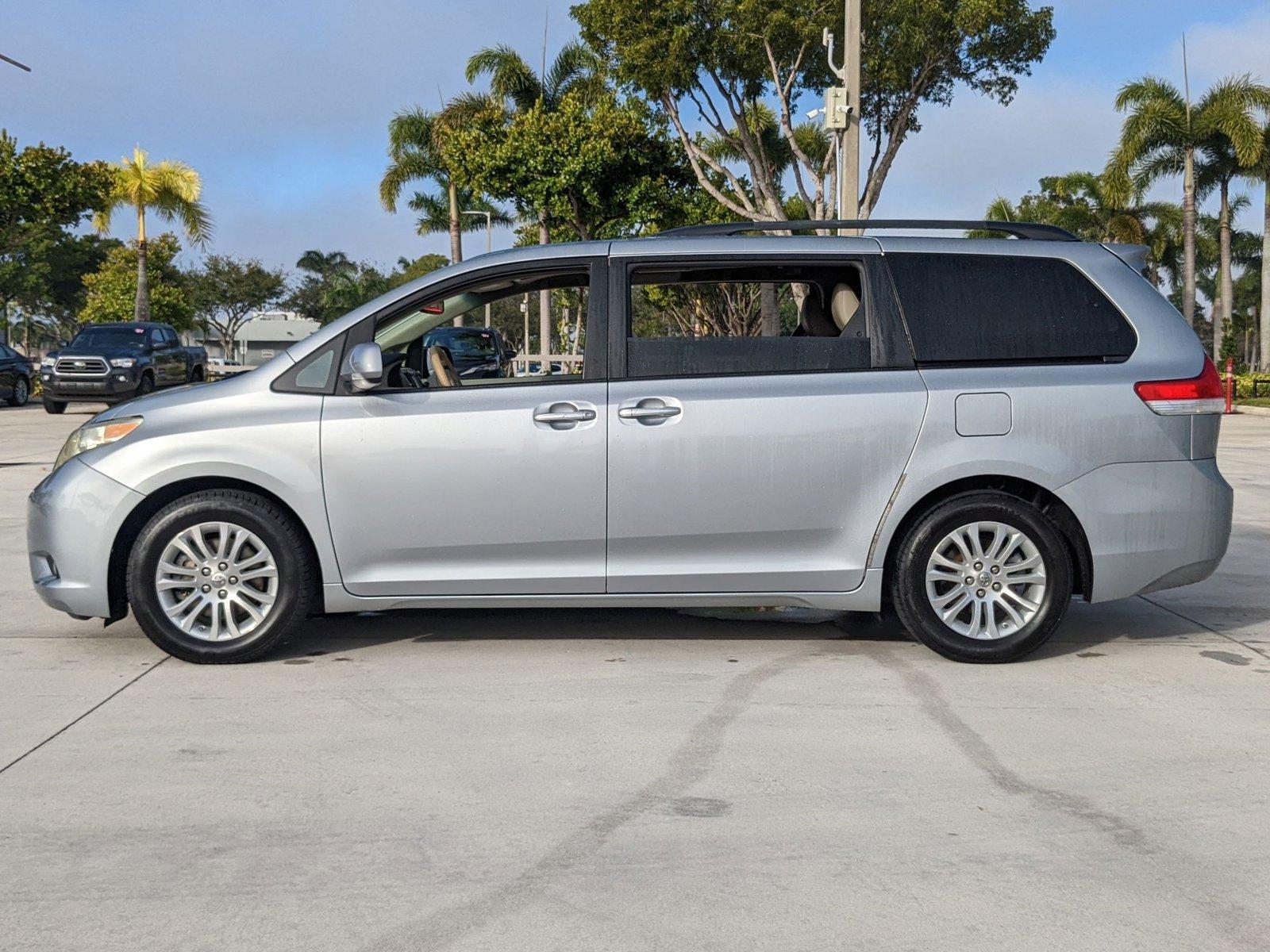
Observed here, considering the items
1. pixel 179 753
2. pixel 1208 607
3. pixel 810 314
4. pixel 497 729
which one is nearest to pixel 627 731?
pixel 497 729

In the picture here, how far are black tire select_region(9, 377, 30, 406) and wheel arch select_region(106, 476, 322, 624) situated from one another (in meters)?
26.2

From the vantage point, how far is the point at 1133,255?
623cm

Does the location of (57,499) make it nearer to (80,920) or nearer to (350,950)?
(80,920)

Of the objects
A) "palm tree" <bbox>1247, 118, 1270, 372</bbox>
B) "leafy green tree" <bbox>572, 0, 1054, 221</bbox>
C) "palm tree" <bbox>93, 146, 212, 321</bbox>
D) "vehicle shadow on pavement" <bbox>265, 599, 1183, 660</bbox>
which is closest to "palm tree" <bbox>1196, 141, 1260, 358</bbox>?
"palm tree" <bbox>1247, 118, 1270, 372</bbox>

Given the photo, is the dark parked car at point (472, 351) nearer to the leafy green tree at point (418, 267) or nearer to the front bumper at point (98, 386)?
the front bumper at point (98, 386)

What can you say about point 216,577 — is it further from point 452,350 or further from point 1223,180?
point 1223,180

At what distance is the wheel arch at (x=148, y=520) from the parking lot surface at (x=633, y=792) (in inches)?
14.0

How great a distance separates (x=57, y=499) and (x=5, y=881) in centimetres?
264

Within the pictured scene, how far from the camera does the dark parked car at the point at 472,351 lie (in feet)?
20.8

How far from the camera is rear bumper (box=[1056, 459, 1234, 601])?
5914 millimetres

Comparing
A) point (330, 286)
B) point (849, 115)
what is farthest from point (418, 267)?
point (849, 115)

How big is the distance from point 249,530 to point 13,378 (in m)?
26.5

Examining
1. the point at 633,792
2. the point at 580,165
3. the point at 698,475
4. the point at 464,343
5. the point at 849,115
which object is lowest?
the point at 633,792

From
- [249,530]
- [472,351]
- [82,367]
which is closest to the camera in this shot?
[249,530]
